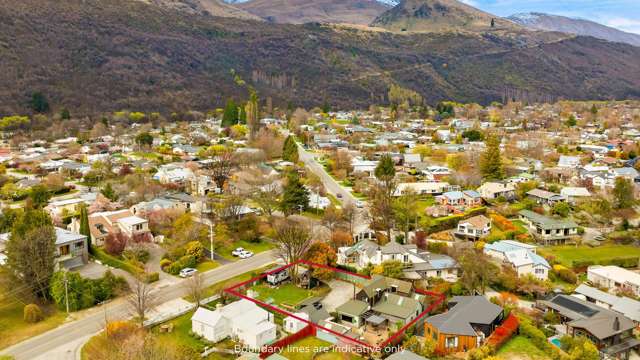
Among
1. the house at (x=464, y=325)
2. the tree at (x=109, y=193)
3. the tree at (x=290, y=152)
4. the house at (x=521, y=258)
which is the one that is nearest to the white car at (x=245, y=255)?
the house at (x=464, y=325)

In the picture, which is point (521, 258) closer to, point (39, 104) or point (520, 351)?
point (520, 351)

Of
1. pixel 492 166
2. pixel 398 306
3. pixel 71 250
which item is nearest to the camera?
pixel 398 306

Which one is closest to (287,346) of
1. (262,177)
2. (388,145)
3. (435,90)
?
(262,177)

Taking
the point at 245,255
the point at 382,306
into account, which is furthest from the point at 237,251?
the point at 382,306

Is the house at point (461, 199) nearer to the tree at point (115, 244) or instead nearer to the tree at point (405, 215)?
the tree at point (405, 215)

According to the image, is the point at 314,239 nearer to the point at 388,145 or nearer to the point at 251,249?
the point at 251,249

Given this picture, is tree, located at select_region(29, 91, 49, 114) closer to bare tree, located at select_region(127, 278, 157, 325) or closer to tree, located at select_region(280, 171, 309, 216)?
tree, located at select_region(280, 171, 309, 216)

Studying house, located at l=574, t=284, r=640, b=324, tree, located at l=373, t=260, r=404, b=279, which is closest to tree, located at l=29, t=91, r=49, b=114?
tree, located at l=373, t=260, r=404, b=279
